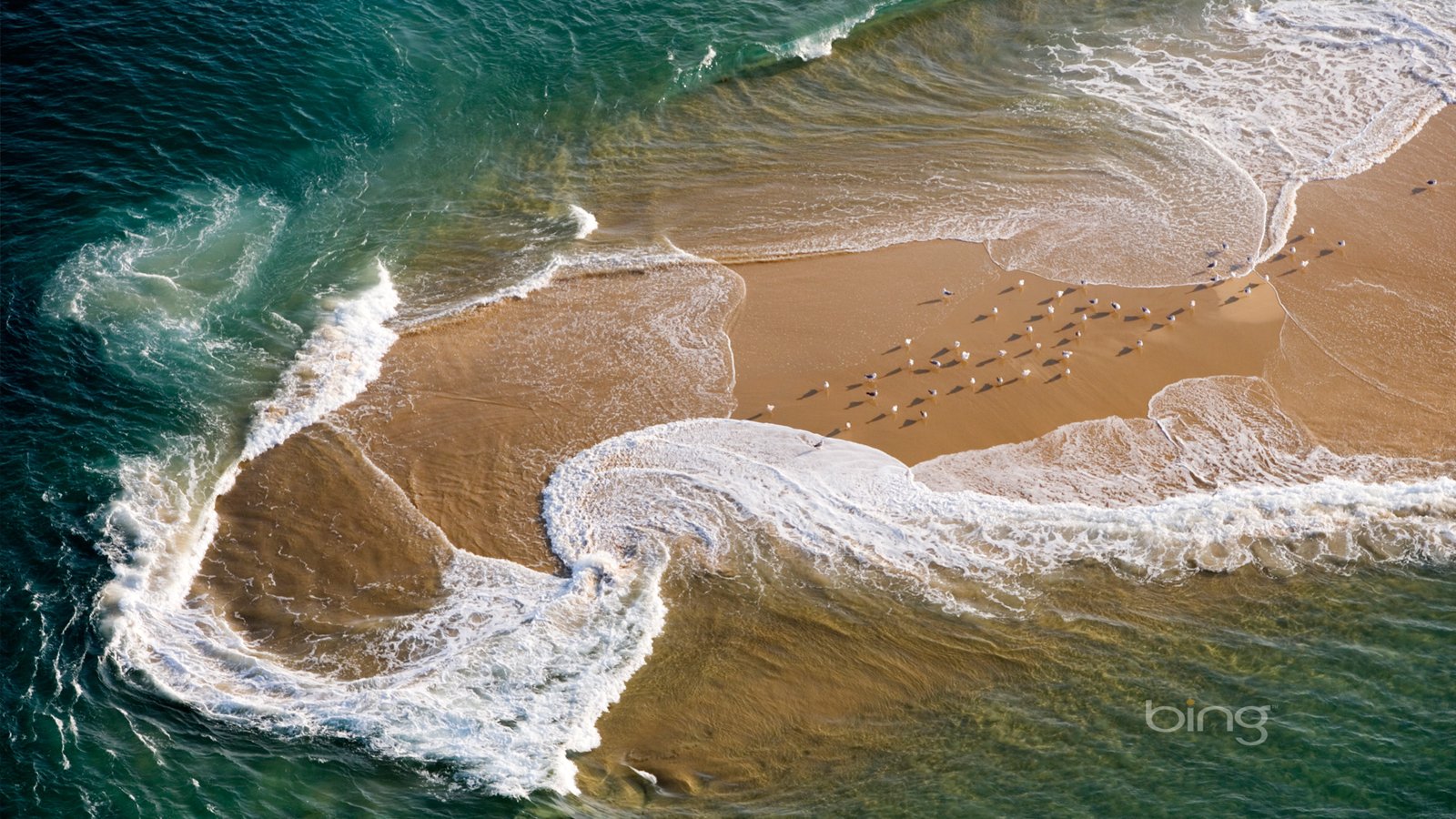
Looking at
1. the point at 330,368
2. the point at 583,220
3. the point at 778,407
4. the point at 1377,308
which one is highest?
the point at 583,220

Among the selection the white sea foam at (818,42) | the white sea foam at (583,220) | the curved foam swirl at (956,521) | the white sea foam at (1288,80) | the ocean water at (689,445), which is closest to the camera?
the ocean water at (689,445)

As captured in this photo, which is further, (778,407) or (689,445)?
Result: (778,407)

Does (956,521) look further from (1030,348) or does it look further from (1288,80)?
(1288,80)

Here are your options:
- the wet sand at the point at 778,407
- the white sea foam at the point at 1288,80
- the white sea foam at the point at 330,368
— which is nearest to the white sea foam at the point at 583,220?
the wet sand at the point at 778,407

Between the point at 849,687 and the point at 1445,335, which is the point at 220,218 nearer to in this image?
the point at 849,687

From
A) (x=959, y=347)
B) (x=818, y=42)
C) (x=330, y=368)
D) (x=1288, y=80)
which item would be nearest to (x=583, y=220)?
(x=330, y=368)

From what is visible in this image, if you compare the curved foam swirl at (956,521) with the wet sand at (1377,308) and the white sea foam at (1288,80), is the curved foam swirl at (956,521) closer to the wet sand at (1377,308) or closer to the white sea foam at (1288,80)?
the wet sand at (1377,308)
